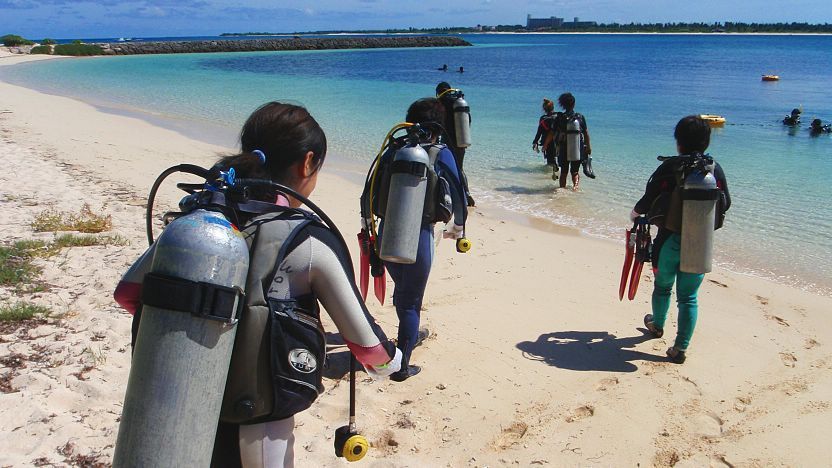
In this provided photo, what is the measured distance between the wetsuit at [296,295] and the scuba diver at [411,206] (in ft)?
4.82

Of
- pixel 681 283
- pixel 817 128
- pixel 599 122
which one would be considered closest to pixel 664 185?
pixel 681 283

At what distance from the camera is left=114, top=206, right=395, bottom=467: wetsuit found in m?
1.64

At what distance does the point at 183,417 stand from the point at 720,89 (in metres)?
32.6

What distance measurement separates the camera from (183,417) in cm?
145

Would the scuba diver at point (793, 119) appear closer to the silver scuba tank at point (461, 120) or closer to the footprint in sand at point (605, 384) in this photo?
the silver scuba tank at point (461, 120)

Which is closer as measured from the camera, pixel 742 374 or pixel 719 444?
pixel 719 444

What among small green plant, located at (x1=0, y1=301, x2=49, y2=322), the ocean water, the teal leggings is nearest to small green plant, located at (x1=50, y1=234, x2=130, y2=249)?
small green plant, located at (x1=0, y1=301, x2=49, y2=322)

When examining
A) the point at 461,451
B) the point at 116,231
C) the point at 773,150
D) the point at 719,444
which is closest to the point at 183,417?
the point at 461,451

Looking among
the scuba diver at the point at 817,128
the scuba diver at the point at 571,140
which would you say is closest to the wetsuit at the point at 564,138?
the scuba diver at the point at 571,140

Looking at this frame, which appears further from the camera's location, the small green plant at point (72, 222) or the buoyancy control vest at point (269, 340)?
the small green plant at point (72, 222)

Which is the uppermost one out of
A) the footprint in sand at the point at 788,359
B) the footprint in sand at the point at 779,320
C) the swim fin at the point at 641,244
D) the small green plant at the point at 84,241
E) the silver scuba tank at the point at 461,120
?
the silver scuba tank at the point at 461,120

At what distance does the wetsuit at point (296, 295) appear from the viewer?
1639 millimetres

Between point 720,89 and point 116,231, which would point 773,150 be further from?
point 720,89

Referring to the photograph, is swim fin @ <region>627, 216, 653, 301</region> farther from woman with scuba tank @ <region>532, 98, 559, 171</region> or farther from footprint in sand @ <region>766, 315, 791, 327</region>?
woman with scuba tank @ <region>532, 98, 559, 171</region>
